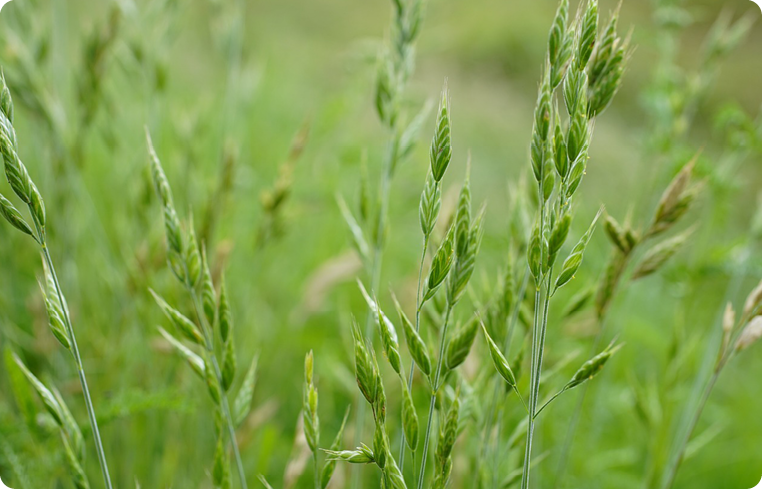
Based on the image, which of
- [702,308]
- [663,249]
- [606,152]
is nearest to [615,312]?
[663,249]

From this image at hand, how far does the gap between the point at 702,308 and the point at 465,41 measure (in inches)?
262

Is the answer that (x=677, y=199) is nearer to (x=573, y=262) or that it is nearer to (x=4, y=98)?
(x=573, y=262)

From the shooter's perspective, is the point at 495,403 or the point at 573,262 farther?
the point at 495,403

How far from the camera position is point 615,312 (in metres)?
1.78

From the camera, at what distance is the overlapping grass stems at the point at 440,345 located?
2.05 feet

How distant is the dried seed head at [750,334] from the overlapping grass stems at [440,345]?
15.7 inches

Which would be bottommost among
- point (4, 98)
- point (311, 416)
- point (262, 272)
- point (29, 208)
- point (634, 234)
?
point (262, 272)

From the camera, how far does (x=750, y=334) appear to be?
0.80 metres

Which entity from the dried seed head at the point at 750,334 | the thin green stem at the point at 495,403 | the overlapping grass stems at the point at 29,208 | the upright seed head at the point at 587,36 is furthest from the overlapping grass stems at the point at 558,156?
the overlapping grass stems at the point at 29,208

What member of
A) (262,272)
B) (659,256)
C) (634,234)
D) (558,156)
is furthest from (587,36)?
(262,272)

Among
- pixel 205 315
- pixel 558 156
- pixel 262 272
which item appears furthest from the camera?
pixel 262 272

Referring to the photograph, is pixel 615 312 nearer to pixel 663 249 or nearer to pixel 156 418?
pixel 663 249

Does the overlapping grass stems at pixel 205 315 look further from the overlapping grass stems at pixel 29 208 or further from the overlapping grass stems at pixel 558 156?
the overlapping grass stems at pixel 558 156

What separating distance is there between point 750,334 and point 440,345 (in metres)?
0.45
